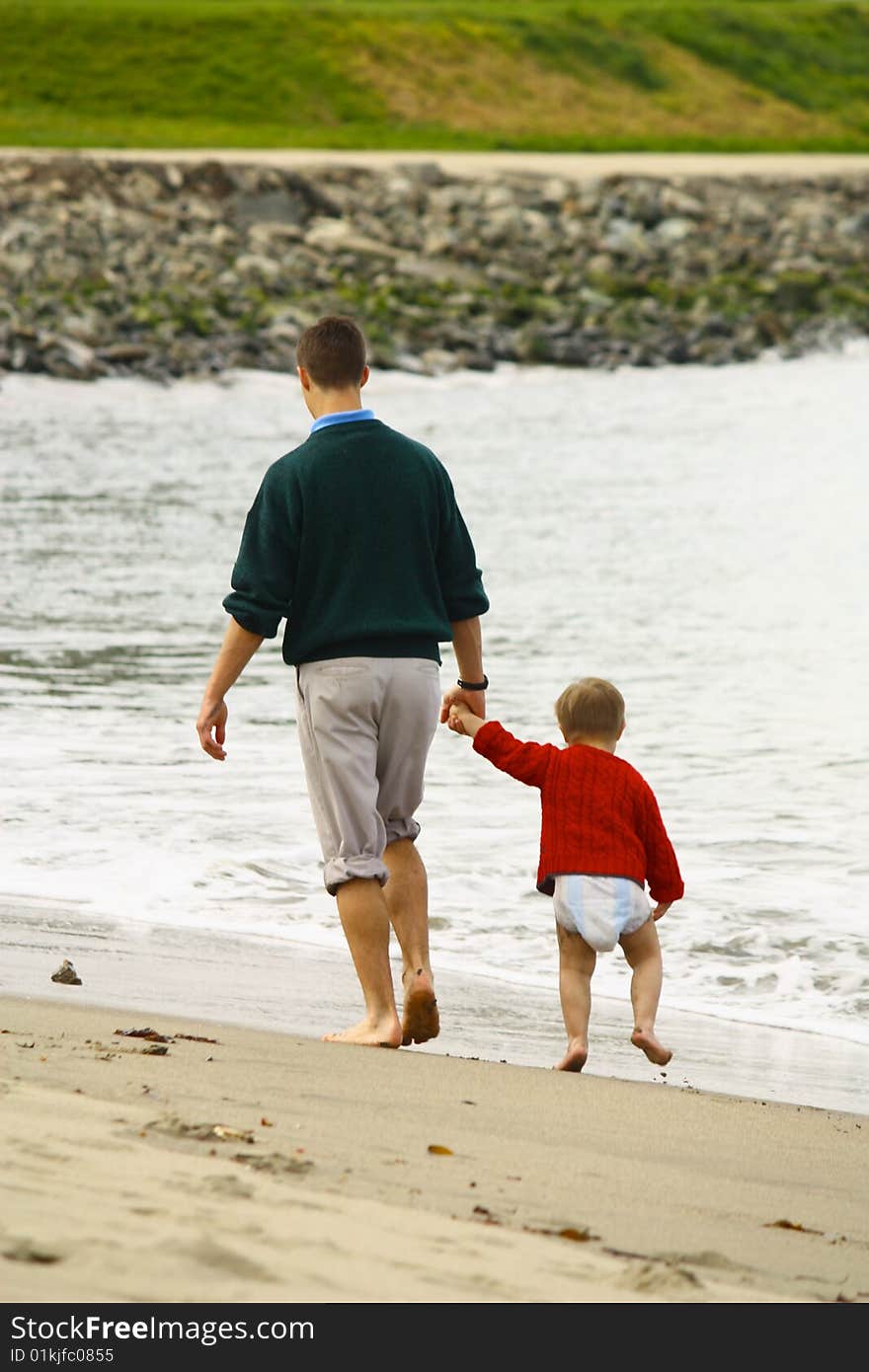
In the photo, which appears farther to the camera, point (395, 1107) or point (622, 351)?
point (622, 351)

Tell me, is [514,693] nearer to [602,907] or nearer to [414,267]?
[602,907]

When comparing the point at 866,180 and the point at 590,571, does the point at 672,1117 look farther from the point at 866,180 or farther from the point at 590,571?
the point at 866,180

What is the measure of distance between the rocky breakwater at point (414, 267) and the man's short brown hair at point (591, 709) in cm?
2067

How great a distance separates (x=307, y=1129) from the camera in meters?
3.50

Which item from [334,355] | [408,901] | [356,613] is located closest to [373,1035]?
[408,901]

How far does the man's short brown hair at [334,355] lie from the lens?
448 centimetres

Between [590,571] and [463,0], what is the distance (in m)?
47.6

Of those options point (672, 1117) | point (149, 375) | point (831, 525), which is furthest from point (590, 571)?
point (149, 375)

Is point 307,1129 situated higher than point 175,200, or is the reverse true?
point 175,200

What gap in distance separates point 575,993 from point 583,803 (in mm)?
457

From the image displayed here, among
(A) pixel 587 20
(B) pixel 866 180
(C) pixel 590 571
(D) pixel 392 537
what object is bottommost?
(C) pixel 590 571

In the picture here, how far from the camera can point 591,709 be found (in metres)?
4.57

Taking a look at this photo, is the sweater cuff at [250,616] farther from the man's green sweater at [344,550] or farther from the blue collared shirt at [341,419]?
the blue collared shirt at [341,419]

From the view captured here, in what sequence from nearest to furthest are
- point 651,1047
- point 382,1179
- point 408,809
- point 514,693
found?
1. point 382,1179
2. point 651,1047
3. point 408,809
4. point 514,693
